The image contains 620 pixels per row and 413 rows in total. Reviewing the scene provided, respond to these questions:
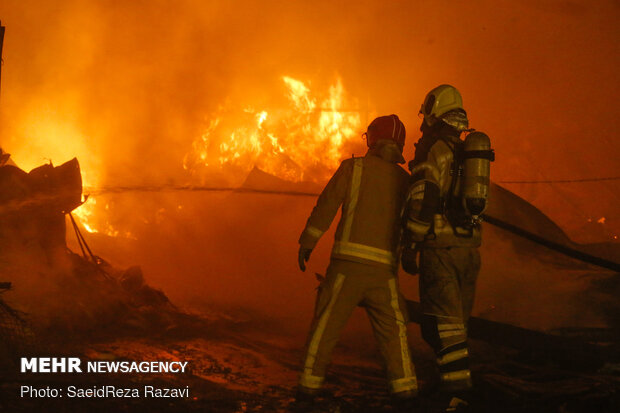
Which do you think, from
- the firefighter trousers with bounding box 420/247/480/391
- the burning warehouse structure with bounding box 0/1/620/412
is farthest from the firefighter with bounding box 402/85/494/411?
the burning warehouse structure with bounding box 0/1/620/412

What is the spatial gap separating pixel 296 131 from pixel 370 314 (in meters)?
9.91

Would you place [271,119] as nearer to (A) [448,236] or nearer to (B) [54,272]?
(B) [54,272]

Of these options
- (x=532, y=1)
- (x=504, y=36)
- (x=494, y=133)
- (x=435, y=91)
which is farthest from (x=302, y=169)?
(x=435, y=91)

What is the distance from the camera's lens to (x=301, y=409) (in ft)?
11.9

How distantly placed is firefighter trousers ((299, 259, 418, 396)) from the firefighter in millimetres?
190

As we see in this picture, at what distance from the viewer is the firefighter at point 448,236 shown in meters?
3.55

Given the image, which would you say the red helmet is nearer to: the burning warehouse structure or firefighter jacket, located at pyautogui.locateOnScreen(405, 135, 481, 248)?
firefighter jacket, located at pyautogui.locateOnScreen(405, 135, 481, 248)

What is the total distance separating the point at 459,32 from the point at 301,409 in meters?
11.4

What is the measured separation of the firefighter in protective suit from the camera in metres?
3.66

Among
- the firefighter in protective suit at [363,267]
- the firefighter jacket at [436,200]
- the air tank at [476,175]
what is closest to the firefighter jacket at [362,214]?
the firefighter in protective suit at [363,267]

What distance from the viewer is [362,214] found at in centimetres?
384

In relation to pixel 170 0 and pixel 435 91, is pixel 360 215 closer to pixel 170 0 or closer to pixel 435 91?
pixel 435 91

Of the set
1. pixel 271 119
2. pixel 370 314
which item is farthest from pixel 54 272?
pixel 271 119

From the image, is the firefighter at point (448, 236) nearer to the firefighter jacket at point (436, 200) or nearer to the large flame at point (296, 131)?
the firefighter jacket at point (436, 200)
